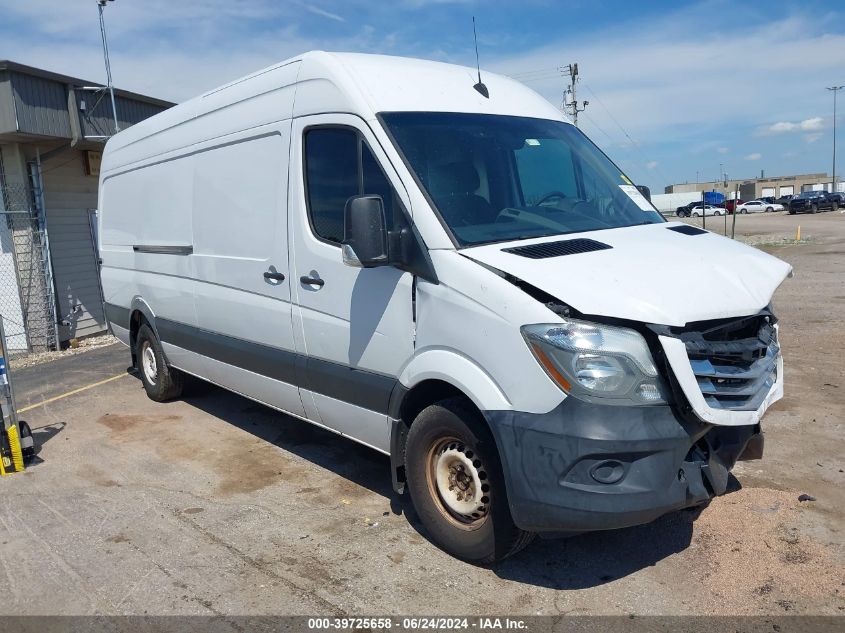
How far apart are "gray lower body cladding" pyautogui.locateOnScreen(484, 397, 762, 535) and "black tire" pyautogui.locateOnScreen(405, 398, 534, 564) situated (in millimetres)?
211

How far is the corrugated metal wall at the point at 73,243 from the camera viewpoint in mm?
12469

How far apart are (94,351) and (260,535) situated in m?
8.27

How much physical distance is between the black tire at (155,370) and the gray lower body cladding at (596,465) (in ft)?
16.2

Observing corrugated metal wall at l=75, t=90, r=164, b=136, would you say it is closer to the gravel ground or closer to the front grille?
the gravel ground

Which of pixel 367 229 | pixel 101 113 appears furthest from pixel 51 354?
pixel 367 229

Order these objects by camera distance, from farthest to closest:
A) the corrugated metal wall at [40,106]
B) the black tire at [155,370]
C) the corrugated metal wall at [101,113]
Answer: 1. the corrugated metal wall at [101,113]
2. the corrugated metal wall at [40,106]
3. the black tire at [155,370]

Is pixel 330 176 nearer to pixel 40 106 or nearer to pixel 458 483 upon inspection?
pixel 458 483

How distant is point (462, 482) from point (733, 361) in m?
1.50

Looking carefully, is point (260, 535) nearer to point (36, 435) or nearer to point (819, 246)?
point (36, 435)

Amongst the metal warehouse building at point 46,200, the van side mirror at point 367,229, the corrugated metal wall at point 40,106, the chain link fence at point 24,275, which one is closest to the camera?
the van side mirror at point 367,229

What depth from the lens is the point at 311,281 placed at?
15.0 feet

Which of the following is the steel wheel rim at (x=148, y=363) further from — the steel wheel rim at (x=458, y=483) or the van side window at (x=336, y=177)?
the steel wheel rim at (x=458, y=483)

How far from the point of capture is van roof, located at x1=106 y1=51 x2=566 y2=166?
4.26m

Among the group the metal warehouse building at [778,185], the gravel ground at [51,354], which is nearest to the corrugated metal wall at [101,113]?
the gravel ground at [51,354]
